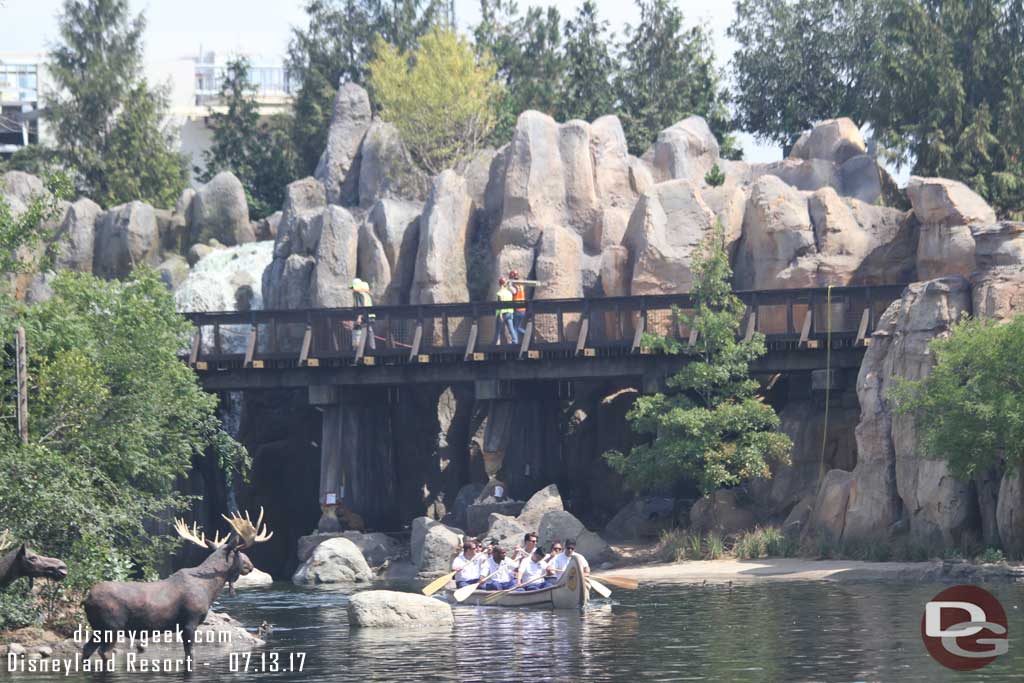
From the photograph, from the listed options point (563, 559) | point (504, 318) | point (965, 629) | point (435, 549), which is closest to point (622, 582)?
point (563, 559)

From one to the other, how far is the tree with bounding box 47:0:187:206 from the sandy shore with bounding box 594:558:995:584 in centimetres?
3807

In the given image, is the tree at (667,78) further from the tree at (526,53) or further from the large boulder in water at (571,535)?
the large boulder in water at (571,535)

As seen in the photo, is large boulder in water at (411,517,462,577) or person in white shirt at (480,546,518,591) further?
large boulder in water at (411,517,462,577)

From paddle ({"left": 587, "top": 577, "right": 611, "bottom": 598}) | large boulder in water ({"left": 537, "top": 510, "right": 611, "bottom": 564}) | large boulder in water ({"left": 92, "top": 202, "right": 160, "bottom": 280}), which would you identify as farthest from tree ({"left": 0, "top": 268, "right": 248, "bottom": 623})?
large boulder in water ({"left": 92, "top": 202, "right": 160, "bottom": 280})

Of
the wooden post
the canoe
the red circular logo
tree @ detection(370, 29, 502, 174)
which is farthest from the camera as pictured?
tree @ detection(370, 29, 502, 174)

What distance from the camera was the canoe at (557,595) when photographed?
3039 cm

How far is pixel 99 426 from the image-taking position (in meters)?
28.8

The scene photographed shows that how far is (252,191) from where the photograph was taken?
71.9 m

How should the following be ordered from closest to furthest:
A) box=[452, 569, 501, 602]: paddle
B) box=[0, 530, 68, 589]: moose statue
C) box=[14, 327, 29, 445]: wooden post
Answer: box=[0, 530, 68, 589]: moose statue < box=[14, 327, 29, 445]: wooden post < box=[452, 569, 501, 602]: paddle

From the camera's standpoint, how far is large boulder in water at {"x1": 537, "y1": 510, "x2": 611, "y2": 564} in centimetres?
3966

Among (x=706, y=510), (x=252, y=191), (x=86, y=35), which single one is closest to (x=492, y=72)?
(x=252, y=191)

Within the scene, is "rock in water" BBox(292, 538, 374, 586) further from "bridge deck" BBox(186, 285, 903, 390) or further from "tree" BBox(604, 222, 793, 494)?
"tree" BBox(604, 222, 793, 494)

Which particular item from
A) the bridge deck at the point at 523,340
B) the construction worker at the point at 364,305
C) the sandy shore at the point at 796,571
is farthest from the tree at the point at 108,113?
the sandy shore at the point at 796,571

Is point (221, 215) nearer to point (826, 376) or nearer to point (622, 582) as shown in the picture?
point (826, 376)
